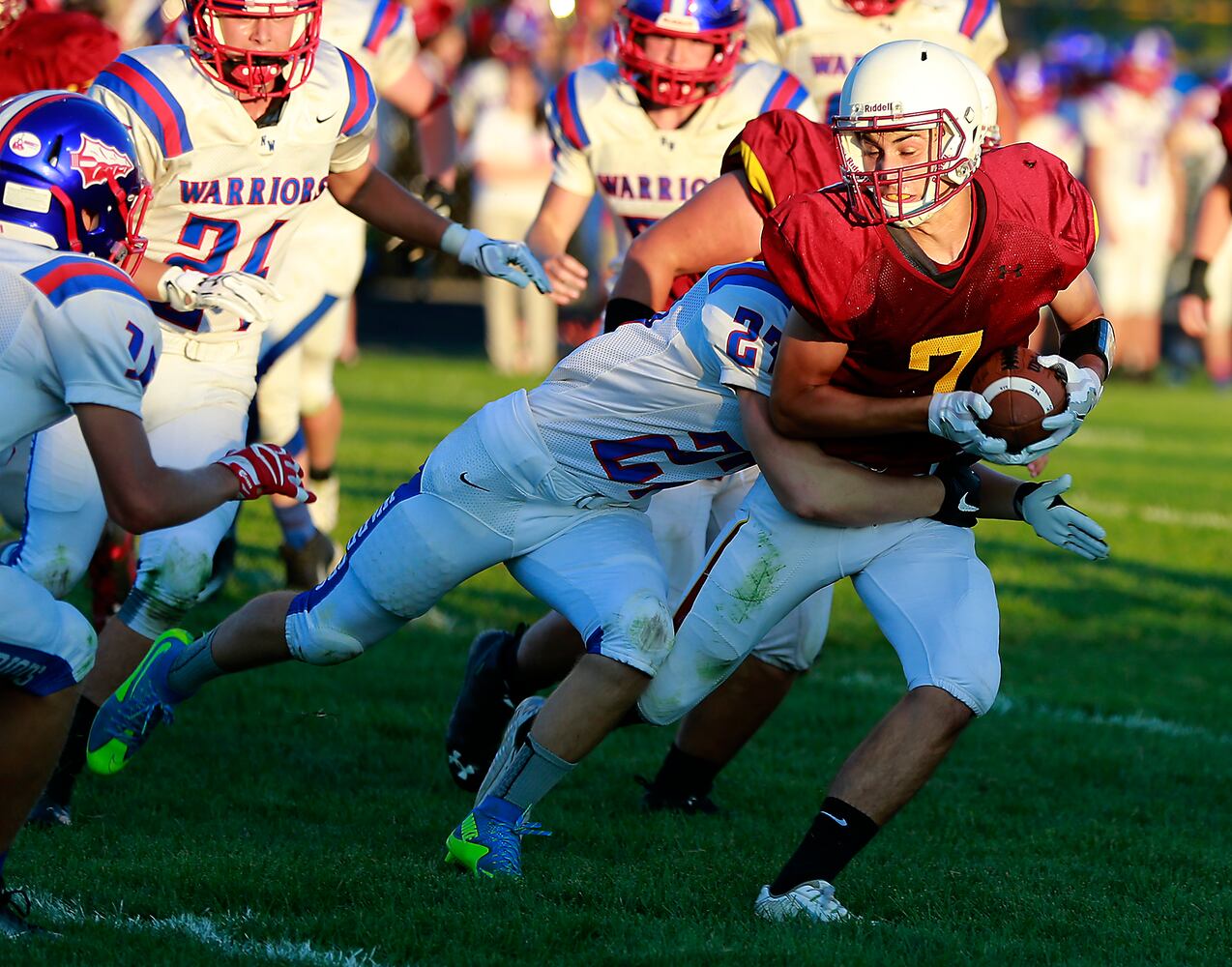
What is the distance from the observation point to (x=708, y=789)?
4203 mm

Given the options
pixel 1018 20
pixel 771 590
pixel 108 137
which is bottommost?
pixel 1018 20

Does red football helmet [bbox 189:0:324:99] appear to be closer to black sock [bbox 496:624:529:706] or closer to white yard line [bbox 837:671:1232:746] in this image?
black sock [bbox 496:624:529:706]

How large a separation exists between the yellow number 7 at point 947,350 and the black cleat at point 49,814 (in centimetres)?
199

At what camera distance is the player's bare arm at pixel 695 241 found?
4113 mm

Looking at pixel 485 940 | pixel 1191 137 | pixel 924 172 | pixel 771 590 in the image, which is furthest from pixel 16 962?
pixel 1191 137

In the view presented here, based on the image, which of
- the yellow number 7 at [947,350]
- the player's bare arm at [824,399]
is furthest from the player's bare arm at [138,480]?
the yellow number 7 at [947,350]

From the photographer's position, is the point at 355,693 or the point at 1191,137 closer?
the point at 355,693

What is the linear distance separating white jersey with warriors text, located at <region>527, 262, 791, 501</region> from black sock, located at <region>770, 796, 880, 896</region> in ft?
2.54

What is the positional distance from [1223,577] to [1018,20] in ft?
54.6

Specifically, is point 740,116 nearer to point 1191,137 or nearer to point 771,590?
point 771,590

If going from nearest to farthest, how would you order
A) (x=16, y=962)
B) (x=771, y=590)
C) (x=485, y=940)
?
(x=16, y=962)
(x=485, y=940)
(x=771, y=590)

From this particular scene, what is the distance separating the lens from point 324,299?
255 inches

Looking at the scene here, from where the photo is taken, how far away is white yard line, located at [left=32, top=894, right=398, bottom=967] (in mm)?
3002

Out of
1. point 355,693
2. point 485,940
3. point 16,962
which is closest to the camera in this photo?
point 16,962
